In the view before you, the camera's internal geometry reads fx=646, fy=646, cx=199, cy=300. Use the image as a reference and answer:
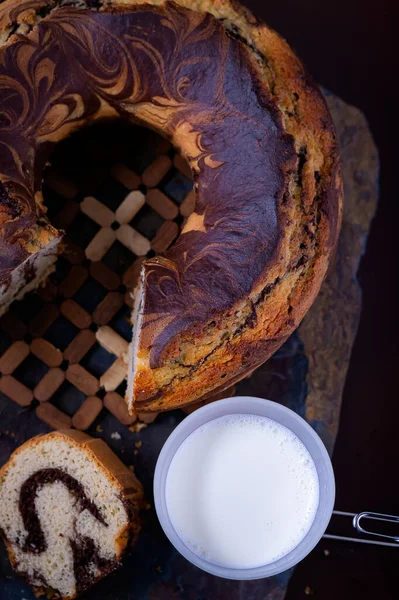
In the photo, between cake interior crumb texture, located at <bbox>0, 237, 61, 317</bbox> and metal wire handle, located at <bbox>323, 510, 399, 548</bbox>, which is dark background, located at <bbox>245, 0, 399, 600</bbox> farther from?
cake interior crumb texture, located at <bbox>0, 237, 61, 317</bbox>

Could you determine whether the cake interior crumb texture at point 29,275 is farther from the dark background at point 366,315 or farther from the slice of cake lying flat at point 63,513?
the dark background at point 366,315

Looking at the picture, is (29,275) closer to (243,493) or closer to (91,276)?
(91,276)

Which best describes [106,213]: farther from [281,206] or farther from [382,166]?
[382,166]

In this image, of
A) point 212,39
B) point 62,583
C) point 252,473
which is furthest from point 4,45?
point 62,583

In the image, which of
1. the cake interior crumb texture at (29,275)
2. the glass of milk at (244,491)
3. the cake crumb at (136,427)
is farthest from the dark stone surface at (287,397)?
the cake interior crumb texture at (29,275)

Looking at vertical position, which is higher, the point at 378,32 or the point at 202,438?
the point at 378,32

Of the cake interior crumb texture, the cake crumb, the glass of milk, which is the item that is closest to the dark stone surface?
the cake crumb
